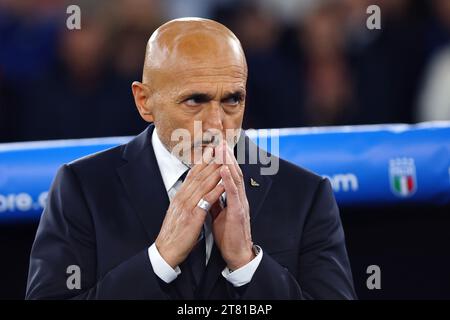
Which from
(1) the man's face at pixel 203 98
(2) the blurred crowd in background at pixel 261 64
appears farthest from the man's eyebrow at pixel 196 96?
(2) the blurred crowd in background at pixel 261 64

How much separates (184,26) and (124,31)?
2219mm

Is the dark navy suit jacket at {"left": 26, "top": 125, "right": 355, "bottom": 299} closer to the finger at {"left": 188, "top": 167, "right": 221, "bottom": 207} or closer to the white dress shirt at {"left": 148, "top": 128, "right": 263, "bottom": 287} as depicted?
the white dress shirt at {"left": 148, "top": 128, "right": 263, "bottom": 287}

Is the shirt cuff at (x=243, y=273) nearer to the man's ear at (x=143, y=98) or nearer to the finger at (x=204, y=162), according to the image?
the finger at (x=204, y=162)

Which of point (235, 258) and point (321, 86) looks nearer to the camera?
point (235, 258)

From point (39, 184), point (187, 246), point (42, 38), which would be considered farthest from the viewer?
point (42, 38)

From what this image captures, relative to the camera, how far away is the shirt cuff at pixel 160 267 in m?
2.13

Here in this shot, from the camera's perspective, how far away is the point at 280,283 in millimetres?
2160

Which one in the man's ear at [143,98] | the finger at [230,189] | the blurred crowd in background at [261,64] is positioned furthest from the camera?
the blurred crowd in background at [261,64]

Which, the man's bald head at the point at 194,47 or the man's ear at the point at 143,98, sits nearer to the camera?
the man's bald head at the point at 194,47

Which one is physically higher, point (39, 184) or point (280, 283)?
point (39, 184)

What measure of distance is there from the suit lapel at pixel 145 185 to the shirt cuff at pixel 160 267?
3.9 inches

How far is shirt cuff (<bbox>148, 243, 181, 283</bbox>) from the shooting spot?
2131 millimetres
